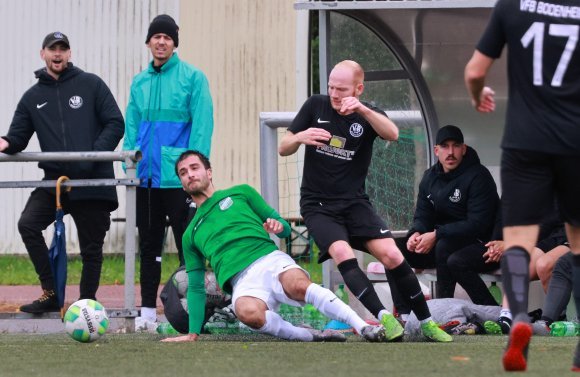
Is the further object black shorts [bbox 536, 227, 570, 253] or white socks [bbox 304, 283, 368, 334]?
black shorts [bbox 536, 227, 570, 253]

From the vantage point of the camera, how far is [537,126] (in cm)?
611

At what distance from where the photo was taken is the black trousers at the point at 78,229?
33.0 ft

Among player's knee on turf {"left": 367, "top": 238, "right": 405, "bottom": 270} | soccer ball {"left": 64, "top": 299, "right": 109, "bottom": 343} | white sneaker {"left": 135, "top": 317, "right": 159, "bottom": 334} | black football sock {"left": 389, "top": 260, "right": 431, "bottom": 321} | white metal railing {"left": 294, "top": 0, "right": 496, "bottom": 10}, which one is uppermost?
white metal railing {"left": 294, "top": 0, "right": 496, "bottom": 10}

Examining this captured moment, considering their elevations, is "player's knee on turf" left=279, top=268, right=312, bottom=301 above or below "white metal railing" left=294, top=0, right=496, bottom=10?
below

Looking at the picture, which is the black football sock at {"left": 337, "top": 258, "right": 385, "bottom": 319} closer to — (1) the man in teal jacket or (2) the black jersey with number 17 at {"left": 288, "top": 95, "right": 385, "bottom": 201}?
(2) the black jersey with number 17 at {"left": 288, "top": 95, "right": 385, "bottom": 201}

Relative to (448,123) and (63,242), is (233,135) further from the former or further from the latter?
(63,242)

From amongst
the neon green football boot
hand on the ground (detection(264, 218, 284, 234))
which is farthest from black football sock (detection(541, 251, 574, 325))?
hand on the ground (detection(264, 218, 284, 234))

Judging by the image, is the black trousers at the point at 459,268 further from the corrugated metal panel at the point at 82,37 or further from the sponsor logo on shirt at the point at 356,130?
the corrugated metal panel at the point at 82,37

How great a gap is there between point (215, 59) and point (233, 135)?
44.5 inches

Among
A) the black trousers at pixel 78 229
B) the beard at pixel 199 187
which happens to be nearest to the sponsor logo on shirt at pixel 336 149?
the beard at pixel 199 187

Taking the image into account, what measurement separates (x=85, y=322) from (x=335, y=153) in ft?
6.39

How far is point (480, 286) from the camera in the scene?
10.3 m

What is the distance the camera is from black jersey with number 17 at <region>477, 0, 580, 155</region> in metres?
6.09

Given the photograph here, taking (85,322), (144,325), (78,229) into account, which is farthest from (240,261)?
(78,229)
